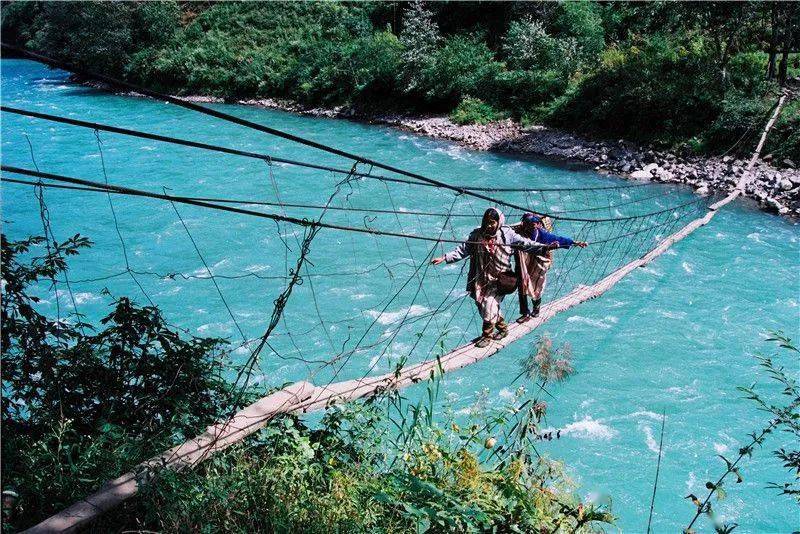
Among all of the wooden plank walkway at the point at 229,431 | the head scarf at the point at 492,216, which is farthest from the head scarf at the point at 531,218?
the wooden plank walkway at the point at 229,431

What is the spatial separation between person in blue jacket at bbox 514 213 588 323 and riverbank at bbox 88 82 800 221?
23.3ft

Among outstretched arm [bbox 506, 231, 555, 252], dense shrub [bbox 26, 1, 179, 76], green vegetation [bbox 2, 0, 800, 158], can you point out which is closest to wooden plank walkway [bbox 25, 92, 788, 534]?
outstretched arm [bbox 506, 231, 555, 252]

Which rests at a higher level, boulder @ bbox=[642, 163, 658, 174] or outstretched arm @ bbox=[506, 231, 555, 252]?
outstretched arm @ bbox=[506, 231, 555, 252]

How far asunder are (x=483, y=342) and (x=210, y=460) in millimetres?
2037

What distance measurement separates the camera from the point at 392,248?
8805mm

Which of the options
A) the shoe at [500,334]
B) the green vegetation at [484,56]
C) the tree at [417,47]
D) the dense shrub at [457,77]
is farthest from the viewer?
the tree at [417,47]

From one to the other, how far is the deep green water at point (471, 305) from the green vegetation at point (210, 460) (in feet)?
1.64

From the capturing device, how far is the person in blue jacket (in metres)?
4.34

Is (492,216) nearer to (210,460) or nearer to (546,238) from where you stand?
(546,238)

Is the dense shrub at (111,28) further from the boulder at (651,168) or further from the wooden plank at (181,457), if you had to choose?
the wooden plank at (181,457)

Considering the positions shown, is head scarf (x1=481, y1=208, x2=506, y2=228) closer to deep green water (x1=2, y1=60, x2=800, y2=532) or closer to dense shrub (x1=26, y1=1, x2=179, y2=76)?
deep green water (x1=2, y1=60, x2=800, y2=532)

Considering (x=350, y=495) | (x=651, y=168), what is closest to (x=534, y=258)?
(x=350, y=495)

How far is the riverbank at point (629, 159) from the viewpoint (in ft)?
33.3

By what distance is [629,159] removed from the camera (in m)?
11.6
